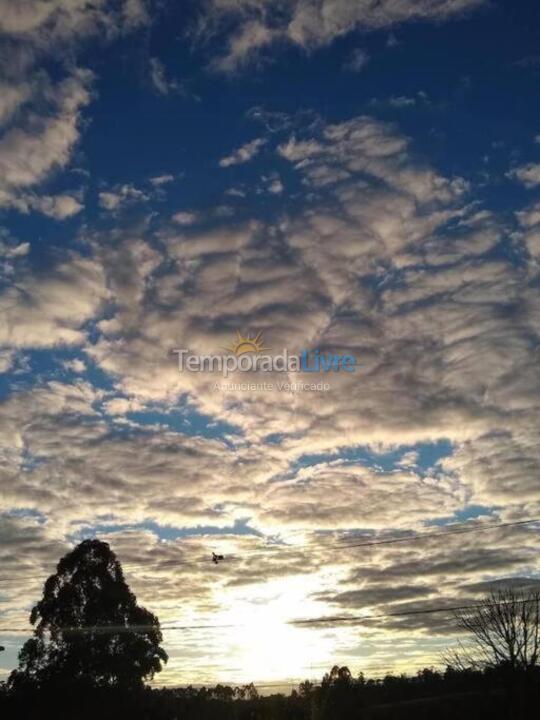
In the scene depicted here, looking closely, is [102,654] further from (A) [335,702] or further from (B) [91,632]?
(A) [335,702]

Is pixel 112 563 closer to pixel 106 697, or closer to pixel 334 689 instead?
pixel 106 697

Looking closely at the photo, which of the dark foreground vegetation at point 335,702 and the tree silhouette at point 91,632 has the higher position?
the tree silhouette at point 91,632

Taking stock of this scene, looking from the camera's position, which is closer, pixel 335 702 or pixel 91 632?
pixel 91 632

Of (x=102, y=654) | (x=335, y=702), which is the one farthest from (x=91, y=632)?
(x=335, y=702)

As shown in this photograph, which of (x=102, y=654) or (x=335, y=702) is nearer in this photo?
(x=102, y=654)

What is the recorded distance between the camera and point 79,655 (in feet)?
139

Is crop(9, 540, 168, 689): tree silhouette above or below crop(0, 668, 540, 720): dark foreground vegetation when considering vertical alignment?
above

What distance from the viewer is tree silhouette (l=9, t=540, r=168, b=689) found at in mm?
42281

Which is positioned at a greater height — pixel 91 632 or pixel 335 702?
pixel 91 632

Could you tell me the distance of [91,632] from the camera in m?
43.3

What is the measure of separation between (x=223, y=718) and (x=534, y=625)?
66375mm

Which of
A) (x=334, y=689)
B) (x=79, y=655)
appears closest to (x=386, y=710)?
(x=334, y=689)

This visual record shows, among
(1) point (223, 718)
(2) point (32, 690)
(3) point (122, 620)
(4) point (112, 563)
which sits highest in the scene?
(4) point (112, 563)

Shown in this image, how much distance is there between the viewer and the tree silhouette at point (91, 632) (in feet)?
139
